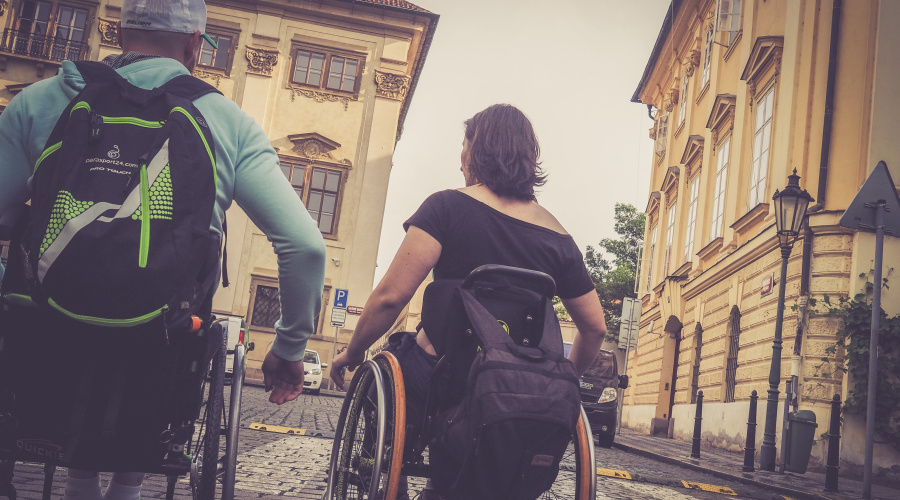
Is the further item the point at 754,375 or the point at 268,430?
the point at 754,375

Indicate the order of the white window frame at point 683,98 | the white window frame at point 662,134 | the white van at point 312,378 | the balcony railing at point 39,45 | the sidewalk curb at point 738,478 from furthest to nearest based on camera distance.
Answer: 1. the balcony railing at point 39,45
2. the white window frame at point 662,134
3. the white window frame at point 683,98
4. the white van at point 312,378
5. the sidewalk curb at point 738,478

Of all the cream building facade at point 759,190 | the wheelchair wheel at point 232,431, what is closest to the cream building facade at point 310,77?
the cream building facade at point 759,190

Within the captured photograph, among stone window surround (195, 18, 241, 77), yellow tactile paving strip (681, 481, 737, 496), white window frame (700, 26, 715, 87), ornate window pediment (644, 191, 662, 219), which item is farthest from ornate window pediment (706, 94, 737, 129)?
stone window surround (195, 18, 241, 77)

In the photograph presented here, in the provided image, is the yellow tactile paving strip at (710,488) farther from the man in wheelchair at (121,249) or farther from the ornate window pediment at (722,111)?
the ornate window pediment at (722,111)

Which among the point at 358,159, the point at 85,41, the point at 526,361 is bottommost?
the point at 526,361

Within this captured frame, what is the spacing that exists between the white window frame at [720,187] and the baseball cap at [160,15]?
720 inches

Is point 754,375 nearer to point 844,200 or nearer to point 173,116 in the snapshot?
point 844,200

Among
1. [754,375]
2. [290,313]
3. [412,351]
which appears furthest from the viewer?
[754,375]

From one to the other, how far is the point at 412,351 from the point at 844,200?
1200 centimetres

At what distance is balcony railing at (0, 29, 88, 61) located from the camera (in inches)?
1248

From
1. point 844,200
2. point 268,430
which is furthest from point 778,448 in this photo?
point 268,430

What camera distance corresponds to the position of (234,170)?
97.1 inches

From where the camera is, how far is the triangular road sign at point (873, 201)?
934 cm

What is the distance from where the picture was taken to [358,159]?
32.1 metres
